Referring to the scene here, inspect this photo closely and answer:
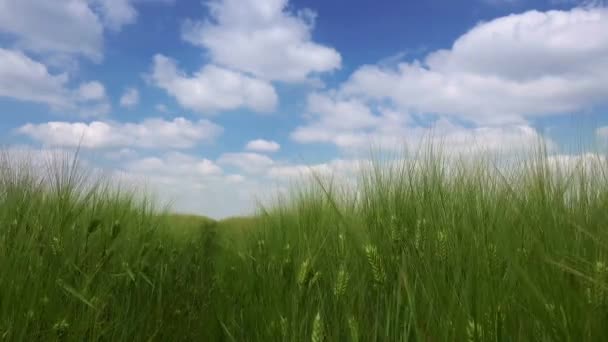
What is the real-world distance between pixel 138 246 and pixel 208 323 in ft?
3.45

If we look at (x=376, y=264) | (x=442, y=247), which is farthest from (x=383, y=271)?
(x=442, y=247)

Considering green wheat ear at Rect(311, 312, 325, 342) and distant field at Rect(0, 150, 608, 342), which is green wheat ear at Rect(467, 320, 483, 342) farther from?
green wheat ear at Rect(311, 312, 325, 342)

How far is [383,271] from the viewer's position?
5.69ft

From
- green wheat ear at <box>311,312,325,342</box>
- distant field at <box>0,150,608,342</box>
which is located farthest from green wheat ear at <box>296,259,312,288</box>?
green wheat ear at <box>311,312,325,342</box>

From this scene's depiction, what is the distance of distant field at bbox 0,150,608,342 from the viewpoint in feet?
4.86

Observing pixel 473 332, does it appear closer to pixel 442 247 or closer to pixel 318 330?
pixel 318 330

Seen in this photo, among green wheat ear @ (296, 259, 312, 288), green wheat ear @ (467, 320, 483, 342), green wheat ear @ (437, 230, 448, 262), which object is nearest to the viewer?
green wheat ear @ (467, 320, 483, 342)

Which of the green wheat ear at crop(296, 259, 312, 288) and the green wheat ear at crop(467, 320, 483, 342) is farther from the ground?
the green wheat ear at crop(296, 259, 312, 288)

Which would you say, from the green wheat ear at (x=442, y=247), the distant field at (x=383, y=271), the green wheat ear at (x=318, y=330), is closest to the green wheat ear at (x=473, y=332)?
the distant field at (x=383, y=271)

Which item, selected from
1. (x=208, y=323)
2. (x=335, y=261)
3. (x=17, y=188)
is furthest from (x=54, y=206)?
(x=335, y=261)

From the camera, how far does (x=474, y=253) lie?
1.96m

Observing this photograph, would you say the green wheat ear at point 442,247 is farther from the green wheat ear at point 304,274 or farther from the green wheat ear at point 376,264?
the green wheat ear at point 304,274

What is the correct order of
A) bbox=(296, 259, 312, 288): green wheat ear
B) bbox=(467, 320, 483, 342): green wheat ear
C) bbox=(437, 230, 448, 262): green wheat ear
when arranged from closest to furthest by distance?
bbox=(467, 320, 483, 342): green wheat ear, bbox=(296, 259, 312, 288): green wheat ear, bbox=(437, 230, 448, 262): green wheat ear

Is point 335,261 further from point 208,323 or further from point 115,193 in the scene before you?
point 115,193
